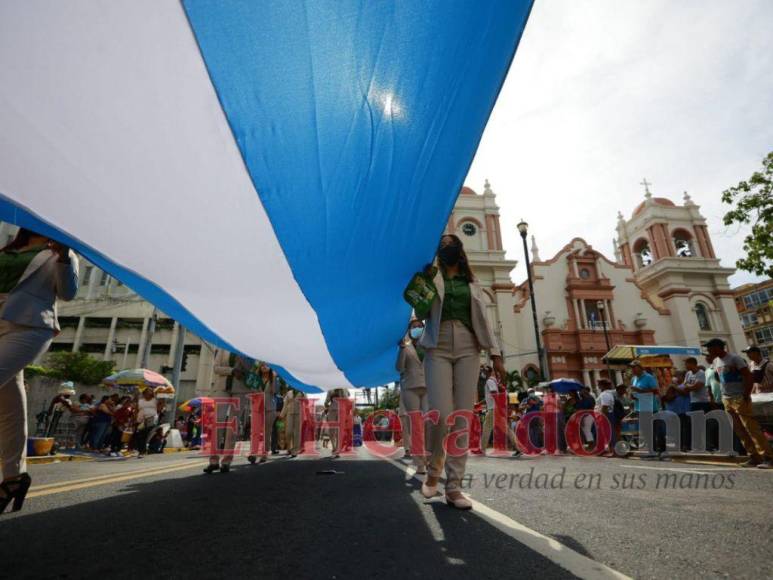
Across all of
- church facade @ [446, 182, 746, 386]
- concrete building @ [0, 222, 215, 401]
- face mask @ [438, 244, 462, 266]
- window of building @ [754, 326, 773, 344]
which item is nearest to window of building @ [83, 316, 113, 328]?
concrete building @ [0, 222, 215, 401]

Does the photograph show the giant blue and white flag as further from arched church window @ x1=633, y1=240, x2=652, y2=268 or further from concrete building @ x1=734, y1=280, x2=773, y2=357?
concrete building @ x1=734, y1=280, x2=773, y2=357

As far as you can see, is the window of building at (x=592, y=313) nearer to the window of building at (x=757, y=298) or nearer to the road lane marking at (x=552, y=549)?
the road lane marking at (x=552, y=549)

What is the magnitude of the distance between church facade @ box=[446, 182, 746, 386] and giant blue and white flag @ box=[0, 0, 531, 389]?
28.9 m

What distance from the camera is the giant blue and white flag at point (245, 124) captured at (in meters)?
1.59

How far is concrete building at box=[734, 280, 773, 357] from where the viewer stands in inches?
2214

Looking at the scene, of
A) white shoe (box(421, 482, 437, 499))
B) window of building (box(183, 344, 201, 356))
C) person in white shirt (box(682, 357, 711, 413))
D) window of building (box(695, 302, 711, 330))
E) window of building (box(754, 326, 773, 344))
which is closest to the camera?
white shoe (box(421, 482, 437, 499))

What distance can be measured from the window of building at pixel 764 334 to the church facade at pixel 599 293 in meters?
33.3

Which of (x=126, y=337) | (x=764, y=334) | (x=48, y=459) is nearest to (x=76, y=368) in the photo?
(x=126, y=337)

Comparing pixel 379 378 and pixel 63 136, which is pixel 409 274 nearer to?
Answer: pixel 63 136

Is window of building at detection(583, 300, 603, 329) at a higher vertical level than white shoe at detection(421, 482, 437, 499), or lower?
higher

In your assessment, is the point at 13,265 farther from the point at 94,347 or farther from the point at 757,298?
the point at 757,298

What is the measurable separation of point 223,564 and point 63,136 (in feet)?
6.44

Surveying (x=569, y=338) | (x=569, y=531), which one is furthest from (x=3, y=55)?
(x=569, y=338)

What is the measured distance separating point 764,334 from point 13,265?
76467mm
